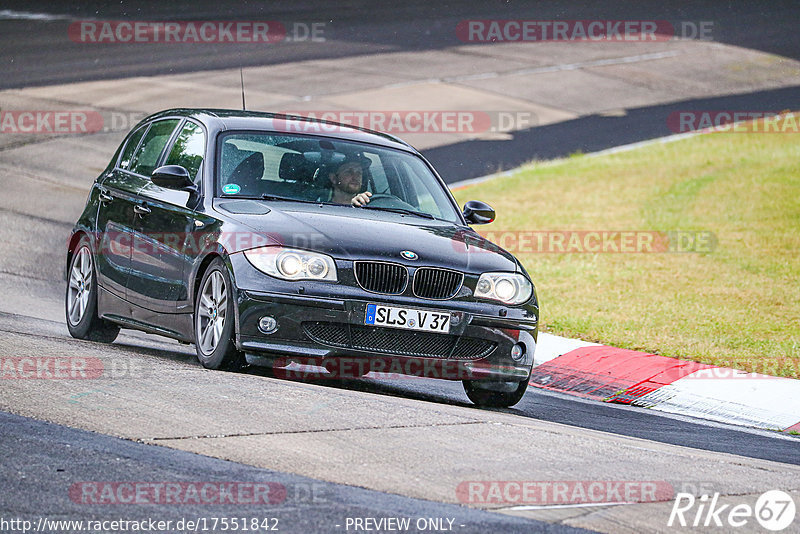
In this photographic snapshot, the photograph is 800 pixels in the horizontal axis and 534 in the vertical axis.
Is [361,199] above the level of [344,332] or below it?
above

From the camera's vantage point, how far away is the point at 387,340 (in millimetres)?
7824

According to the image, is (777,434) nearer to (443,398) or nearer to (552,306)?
(443,398)

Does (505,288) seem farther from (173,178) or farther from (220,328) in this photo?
(173,178)

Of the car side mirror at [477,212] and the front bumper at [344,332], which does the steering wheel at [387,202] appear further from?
the front bumper at [344,332]

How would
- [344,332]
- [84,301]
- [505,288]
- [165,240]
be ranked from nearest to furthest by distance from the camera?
[344,332] < [505,288] < [165,240] < [84,301]

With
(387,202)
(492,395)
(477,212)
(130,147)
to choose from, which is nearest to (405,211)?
(387,202)

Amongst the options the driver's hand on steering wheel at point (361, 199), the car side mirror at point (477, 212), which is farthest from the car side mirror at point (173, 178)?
the car side mirror at point (477, 212)

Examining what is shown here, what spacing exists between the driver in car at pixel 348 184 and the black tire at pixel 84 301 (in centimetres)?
209

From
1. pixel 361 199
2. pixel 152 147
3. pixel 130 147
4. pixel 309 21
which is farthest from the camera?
pixel 309 21

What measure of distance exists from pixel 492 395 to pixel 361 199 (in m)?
1.54

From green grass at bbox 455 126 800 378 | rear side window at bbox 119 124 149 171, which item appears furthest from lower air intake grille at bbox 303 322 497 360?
green grass at bbox 455 126 800 378

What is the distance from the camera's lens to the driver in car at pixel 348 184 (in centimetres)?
887

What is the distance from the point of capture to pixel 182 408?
22.4ft

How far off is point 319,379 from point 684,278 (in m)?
6.52
